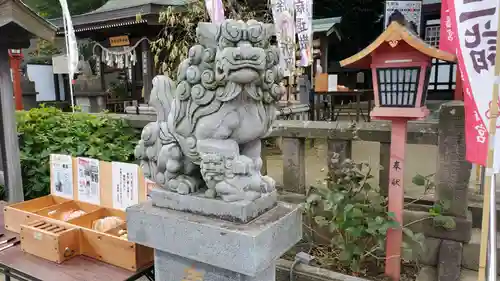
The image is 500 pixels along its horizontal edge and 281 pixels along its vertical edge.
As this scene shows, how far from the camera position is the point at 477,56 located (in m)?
2.05

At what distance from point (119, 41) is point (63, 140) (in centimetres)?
771

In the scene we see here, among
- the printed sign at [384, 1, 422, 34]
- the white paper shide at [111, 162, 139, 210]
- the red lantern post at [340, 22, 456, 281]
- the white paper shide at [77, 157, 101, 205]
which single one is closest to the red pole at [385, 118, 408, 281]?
the red lantern post at [340, 22, 456, 281]

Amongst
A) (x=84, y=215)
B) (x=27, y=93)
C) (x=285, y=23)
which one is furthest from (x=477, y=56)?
(x=27, y=93)

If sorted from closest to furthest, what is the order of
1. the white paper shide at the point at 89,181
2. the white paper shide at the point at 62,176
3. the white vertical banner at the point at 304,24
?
the white paper shide at the point at 89,181
the white paper shide at the point at 62,176
the white vertical banner at the point at 304,24

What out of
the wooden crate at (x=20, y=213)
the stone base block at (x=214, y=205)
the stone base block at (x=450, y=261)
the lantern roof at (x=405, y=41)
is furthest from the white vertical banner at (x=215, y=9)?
the stone base block at (x=450, y=261)

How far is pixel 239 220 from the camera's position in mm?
1629

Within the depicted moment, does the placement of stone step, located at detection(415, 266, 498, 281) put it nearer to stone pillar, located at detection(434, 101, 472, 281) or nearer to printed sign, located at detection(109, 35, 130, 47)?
stone pillar, located at detection(434, 101, 472, 281)

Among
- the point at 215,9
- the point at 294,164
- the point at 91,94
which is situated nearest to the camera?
the point at 294,164

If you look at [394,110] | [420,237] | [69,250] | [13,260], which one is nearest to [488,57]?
[394,110]

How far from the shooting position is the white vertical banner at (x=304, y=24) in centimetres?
624

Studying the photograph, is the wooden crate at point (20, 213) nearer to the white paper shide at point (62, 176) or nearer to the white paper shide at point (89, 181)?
the white paper shide at point (62, 176)

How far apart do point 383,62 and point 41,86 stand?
1599 centimetres

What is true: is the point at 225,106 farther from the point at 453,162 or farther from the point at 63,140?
the point at 63,140

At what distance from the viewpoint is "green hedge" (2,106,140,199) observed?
14.5 ft
